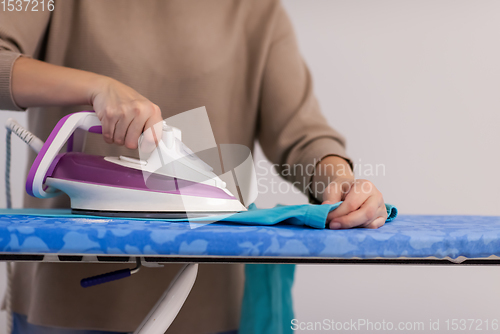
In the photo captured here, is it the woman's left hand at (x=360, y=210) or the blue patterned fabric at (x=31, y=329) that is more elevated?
the woman's left hand at (x=360, y=210)

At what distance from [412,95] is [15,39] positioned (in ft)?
5.59

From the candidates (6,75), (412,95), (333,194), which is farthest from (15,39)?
(412,95)

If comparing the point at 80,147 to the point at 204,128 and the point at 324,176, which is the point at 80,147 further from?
the point at 324,176

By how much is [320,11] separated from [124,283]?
162 centimetres

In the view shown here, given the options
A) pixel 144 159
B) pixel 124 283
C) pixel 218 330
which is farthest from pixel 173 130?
pixel 218 330

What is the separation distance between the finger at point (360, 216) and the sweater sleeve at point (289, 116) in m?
0.31

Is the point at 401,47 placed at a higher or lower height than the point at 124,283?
higher

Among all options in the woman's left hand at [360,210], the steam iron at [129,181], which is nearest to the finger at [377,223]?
the woman's left hand at [360,210]

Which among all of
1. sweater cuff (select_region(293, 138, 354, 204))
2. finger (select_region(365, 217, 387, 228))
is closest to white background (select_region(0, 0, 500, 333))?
sweater cuff (select_region(293, 138, 354, 204))

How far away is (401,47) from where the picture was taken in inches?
73.1

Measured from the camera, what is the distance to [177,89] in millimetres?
990

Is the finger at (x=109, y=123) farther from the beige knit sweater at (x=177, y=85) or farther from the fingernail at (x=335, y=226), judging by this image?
the fingernail at (x=335, y=226)

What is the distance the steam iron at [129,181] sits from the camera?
660mm

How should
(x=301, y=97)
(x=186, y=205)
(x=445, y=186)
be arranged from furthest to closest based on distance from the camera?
(x=445, y=186) < (x=301, y=97) < (x=186, y=205)
